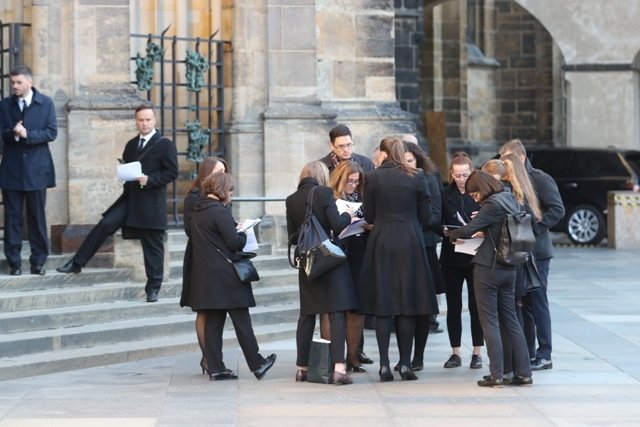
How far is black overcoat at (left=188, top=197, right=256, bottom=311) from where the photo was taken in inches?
479

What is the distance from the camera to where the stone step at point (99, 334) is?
42.3 feet

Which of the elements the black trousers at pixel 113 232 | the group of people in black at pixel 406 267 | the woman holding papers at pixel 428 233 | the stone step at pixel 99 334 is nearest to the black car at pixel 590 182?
the stone step at pixel 99 334

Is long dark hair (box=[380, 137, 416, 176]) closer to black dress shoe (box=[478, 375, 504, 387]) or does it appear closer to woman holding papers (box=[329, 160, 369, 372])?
woman holding papers (box=[329, 160, 369, 372])

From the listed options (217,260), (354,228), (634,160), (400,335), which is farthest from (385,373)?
(634,160)

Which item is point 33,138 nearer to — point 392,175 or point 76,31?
point 76,31

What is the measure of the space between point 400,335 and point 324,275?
747 millimetres

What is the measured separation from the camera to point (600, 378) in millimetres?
12555

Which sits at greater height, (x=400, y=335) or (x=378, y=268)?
(x=378, y=268)

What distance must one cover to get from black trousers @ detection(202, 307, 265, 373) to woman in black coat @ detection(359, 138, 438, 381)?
34.2 inches

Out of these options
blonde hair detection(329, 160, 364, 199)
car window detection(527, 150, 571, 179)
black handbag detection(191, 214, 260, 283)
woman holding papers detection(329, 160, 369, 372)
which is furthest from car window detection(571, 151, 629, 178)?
black handbag detection(191, 214, 260, 283)

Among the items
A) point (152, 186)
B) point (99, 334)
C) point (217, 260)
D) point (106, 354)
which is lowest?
point (106, 354)

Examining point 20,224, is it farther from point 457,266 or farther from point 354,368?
point 457,266

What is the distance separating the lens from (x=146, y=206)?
14.3 meters

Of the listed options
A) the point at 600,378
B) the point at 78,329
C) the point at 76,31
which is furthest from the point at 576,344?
the point at 76,31
